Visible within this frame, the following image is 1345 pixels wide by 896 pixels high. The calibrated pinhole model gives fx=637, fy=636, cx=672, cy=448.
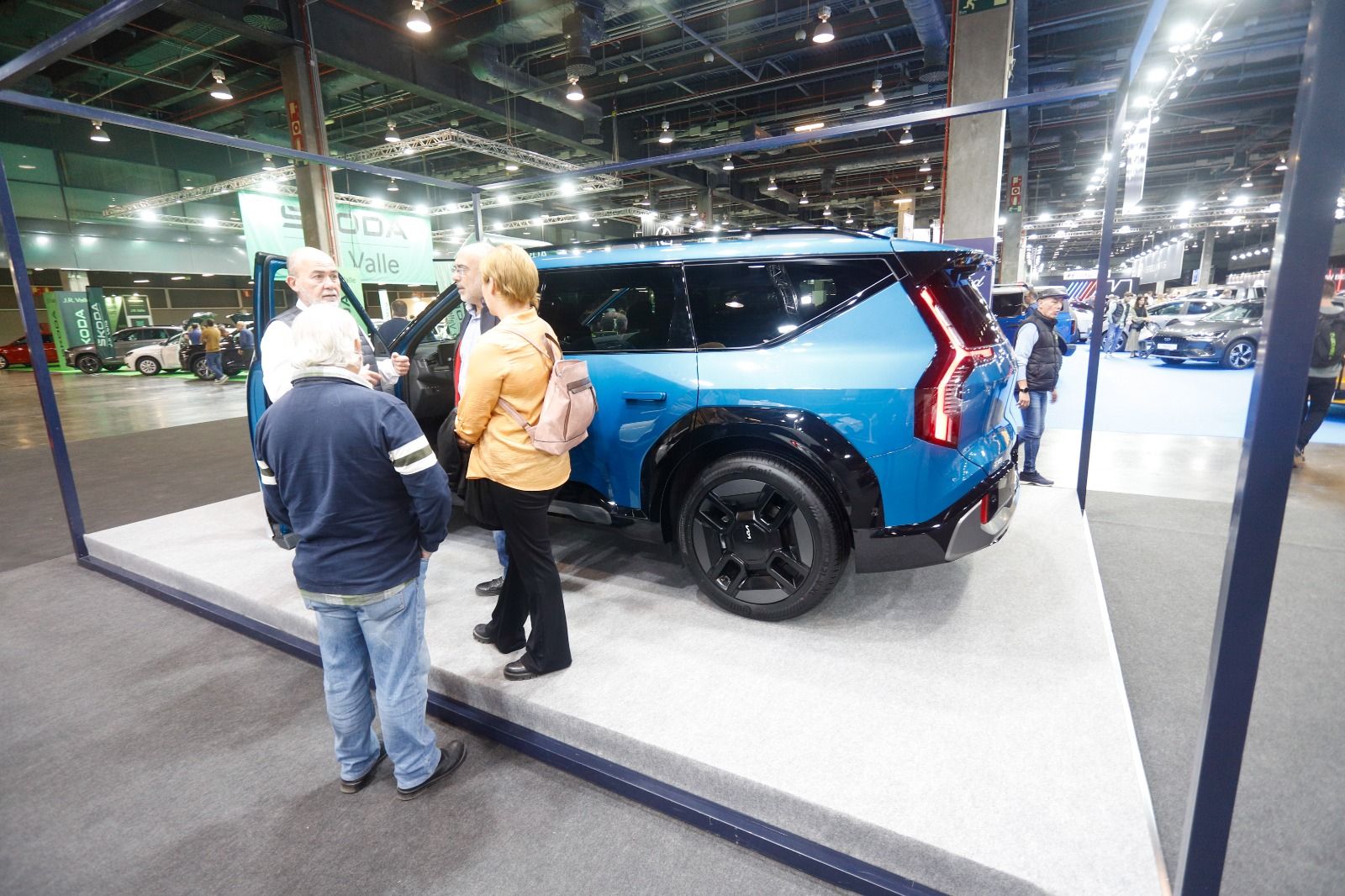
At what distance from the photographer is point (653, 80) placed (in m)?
12.3

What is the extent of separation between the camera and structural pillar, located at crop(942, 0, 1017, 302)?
6.89 m

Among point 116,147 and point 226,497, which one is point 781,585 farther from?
point 116,147

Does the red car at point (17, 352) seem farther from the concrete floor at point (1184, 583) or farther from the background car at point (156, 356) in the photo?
the concrete floor at point (1184, 583)

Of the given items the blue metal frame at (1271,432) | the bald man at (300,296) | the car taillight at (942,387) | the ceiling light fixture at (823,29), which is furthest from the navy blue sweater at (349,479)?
the ceiling light fixture at (823,29)

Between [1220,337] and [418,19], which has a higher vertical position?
[418,19]

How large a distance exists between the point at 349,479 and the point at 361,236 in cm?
1217

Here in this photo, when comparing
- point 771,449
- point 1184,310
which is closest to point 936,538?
point 771,449

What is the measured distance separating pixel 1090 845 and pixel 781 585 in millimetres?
1325

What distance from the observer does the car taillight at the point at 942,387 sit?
2.34 m

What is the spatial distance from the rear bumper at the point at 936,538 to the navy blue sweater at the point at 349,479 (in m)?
1.60

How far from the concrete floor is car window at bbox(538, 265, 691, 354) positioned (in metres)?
2.36

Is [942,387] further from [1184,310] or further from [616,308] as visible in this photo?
Result: [1184,310]

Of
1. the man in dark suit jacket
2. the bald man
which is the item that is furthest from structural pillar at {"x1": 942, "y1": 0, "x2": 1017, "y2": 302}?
the bald man

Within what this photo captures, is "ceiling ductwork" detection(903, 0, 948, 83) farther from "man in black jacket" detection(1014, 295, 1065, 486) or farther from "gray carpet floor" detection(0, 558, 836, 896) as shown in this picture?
"gray carpet floor" detection(0, 558, 836, 896)
